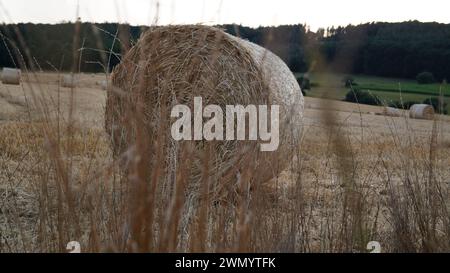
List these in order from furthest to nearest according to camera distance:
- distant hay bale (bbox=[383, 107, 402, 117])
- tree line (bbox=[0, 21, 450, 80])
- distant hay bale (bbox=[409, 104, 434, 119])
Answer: distant hay bale (bbox=[409, 104, 434, 119]) < distant hay bale (bbox=[383, 107, 402, 117]) < tree line (bbox=[0, 21, 450, 80])

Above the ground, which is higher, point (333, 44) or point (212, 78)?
point (212, 78)

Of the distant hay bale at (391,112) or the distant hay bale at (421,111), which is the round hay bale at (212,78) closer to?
the distant hay bale at (391,112)

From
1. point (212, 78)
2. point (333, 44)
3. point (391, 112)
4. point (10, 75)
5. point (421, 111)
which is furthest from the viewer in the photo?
point (10, 75)

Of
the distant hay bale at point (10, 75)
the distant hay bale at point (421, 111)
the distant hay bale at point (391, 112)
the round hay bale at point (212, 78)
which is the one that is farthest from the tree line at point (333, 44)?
the distant hay bale at point (10, 75)

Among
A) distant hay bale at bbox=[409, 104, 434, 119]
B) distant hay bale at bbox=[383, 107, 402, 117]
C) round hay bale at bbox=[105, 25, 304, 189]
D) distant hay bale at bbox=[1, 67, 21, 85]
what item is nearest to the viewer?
distant hay bale at bbox=[383, 107, 402, 117]

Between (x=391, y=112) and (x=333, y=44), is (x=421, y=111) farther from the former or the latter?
(x=333, y=44)

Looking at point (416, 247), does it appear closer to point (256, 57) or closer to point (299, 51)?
point (299, 51)

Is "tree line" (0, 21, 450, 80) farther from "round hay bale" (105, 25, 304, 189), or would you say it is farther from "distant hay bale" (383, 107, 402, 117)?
"round hay bale" (105, 25, 304, 189)

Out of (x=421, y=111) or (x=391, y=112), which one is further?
(x=421, y=111)

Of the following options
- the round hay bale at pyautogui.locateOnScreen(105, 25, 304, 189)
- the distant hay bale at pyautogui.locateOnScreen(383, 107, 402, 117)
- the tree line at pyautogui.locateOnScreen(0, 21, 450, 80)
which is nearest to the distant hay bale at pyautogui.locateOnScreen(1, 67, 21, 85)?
the distant hay bale at pyautogui.locateOnScreen(383, 107, 402, 117)

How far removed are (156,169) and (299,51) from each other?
0.68 meters

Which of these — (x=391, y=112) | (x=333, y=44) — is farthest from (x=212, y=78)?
(x=391, y=112)
